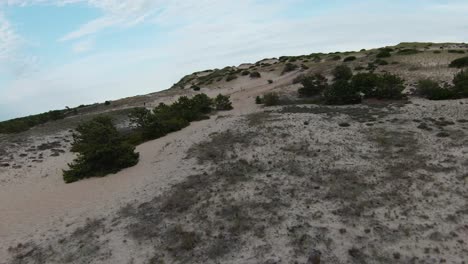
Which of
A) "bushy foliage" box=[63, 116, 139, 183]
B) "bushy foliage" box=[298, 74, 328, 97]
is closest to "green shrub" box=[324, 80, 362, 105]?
"bushy foliage" box=[298, 74, 328, 97]

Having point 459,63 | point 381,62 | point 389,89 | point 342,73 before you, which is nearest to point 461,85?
point 389,89

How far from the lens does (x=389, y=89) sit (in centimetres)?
3603

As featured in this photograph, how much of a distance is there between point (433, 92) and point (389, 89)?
3.64m

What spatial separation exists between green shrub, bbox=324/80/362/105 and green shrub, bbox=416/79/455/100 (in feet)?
17.7

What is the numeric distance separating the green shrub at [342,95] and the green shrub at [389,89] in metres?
1.87

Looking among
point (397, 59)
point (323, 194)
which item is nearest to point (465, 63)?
point (397, 59)

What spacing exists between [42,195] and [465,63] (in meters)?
42.8

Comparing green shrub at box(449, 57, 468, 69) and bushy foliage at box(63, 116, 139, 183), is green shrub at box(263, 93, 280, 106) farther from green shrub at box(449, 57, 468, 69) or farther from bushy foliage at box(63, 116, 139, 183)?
green shrub at box(449, 57, 468, 69)

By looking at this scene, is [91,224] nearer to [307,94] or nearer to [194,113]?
[194,113]

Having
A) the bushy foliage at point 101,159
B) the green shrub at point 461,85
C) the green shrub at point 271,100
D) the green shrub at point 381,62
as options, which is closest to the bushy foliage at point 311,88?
the green shrub at point 271,100

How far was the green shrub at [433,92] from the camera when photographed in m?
32.7

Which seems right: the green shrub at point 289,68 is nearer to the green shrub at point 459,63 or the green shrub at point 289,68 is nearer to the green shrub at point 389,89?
the green shrub at point 459,63

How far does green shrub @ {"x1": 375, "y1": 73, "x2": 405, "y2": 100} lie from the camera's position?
117ft

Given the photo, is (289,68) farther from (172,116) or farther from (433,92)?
(433,92)
